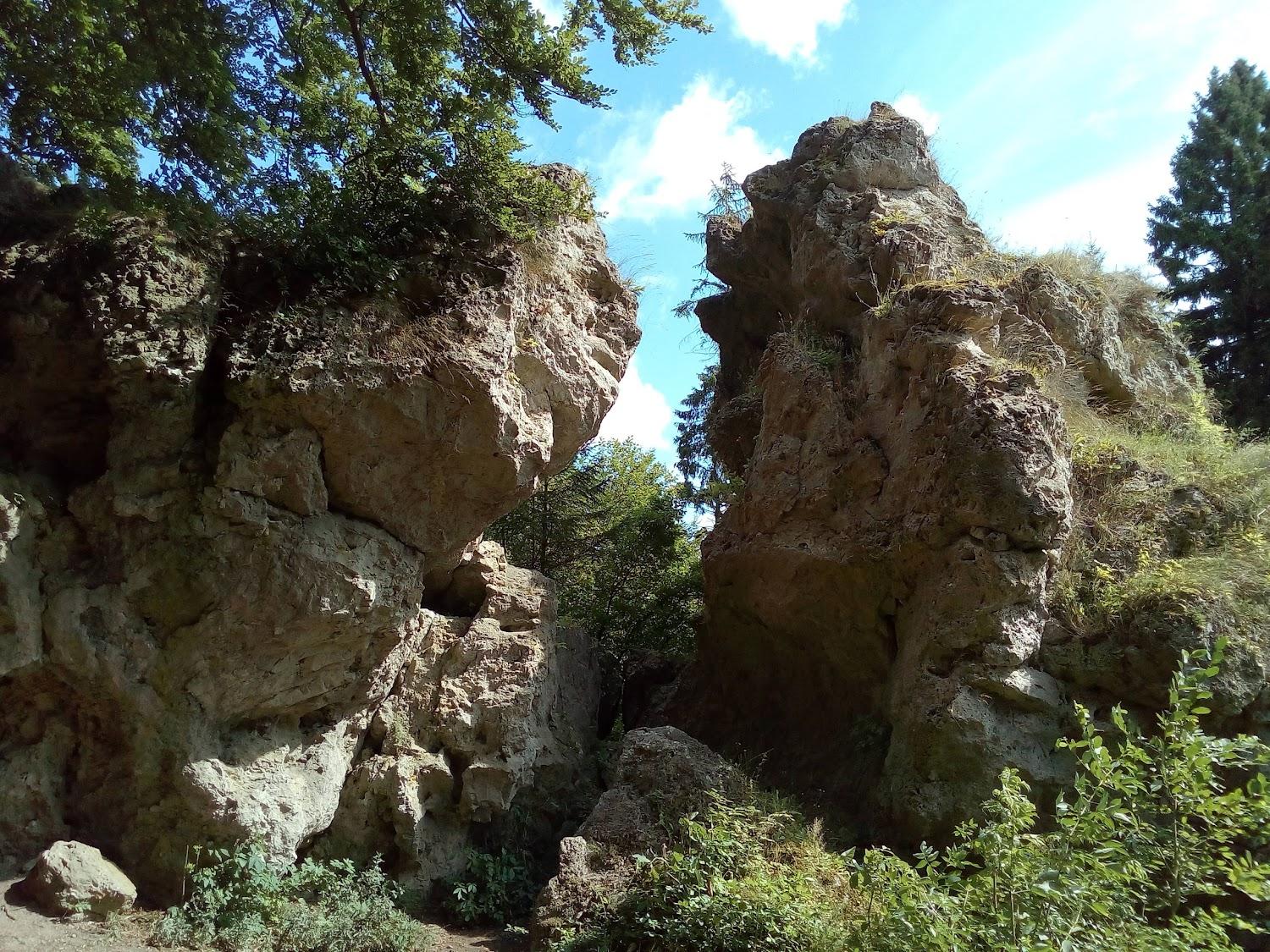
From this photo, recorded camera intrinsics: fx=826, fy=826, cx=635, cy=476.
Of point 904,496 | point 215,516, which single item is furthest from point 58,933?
point 904,496

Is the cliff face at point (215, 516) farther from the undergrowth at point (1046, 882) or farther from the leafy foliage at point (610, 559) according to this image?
the leafy foliage at point (610, 559)

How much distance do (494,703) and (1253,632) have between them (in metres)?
6.78

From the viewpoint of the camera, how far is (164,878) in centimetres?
636

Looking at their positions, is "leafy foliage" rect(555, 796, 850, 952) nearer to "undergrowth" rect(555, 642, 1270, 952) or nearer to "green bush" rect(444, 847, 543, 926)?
"undergrowth" rect(555, 642, 1270, 952)

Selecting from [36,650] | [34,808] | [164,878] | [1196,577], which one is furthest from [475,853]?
[1196,577]

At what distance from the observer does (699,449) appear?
14.9 m

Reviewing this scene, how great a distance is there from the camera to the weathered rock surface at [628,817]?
251 inches

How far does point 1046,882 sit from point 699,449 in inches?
471

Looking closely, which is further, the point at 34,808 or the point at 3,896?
the point at 34,808

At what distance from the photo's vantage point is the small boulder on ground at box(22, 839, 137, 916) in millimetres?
5715

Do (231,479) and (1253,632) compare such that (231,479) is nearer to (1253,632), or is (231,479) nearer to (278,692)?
(278,692)

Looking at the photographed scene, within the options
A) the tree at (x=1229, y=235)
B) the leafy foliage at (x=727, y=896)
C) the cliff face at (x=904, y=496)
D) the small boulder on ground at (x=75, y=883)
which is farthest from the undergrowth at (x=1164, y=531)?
the small boulder on ground at (x=75, y=883)

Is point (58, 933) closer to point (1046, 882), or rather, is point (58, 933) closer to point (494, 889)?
point (494, 889)

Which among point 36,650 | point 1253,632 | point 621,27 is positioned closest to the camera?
point 36,650
